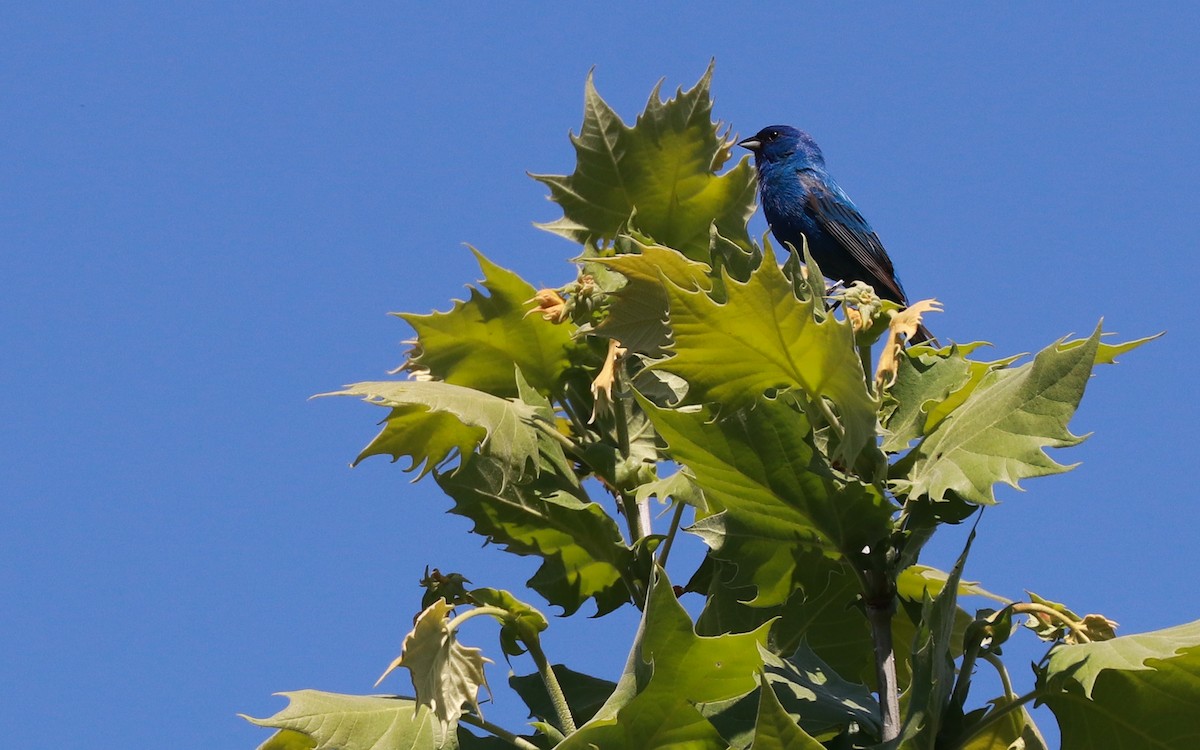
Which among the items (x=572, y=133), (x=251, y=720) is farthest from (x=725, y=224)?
(x=251, y=720)

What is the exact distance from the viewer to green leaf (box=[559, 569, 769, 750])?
95.2 inches

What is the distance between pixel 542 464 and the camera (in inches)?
127

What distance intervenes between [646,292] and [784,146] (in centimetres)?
683

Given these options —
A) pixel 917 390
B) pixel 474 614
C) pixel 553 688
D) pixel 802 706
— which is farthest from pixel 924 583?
pixel 474 614

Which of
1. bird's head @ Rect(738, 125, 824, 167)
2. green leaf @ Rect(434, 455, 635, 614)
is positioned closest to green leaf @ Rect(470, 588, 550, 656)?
green leaf @ Rect(434, 455, 635, 614)

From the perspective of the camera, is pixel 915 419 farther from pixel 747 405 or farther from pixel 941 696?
pixel 941 696

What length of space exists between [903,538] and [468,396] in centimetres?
108

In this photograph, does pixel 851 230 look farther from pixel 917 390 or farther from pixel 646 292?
pixel 646 292

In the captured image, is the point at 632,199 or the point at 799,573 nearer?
the point at 799,573

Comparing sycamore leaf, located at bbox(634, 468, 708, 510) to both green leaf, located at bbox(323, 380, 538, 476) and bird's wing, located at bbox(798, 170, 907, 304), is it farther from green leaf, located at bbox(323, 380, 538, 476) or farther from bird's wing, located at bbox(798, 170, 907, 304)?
bird's wing, located at bbox(798, 170, 907, 304)

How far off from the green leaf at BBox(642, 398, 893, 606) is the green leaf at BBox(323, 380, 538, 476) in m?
0.57

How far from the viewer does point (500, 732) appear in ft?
9.25

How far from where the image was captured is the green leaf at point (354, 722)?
2631 millimetres

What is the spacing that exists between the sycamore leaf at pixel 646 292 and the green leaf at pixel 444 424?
38cm
